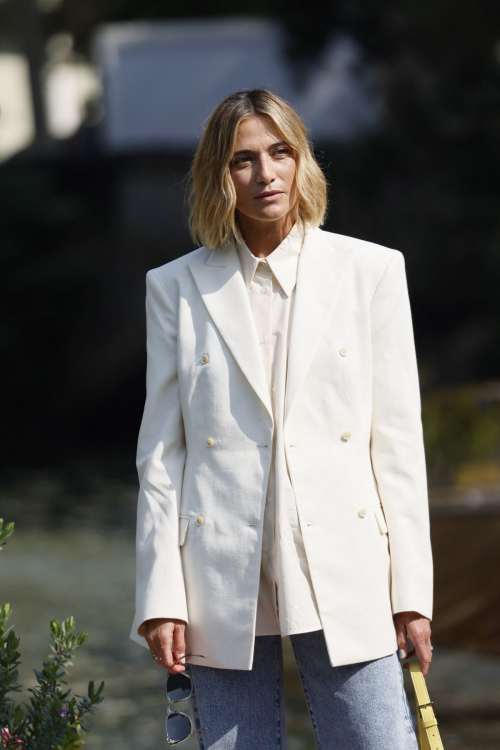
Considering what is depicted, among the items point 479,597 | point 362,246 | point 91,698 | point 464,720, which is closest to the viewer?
point 362,246

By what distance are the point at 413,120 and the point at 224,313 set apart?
42.6 feet

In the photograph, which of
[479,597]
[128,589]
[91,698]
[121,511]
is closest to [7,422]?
[121,511]

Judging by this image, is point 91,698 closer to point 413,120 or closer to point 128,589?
point 128,589

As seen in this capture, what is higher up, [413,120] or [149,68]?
[149,68]

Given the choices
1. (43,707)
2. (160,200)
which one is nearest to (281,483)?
(43,707)

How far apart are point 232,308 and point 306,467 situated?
388mm

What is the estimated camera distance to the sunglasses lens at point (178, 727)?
7.32ft

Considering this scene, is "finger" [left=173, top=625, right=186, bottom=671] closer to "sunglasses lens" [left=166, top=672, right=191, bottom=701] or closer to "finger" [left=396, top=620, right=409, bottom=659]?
"sunglasses lens" [left=166, top=672, right=191, bottom=701]

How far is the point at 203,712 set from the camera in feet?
7.41

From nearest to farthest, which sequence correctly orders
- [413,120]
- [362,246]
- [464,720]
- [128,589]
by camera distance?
[362,246], [464,720], [128,589], [413,120]

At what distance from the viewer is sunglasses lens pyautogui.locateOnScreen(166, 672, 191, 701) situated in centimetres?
225

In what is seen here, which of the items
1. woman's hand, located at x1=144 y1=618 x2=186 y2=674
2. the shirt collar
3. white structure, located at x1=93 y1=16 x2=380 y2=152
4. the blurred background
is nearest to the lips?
the shirt collar

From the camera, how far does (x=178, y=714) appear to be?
226cm

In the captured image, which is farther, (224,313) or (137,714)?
(137,714)
